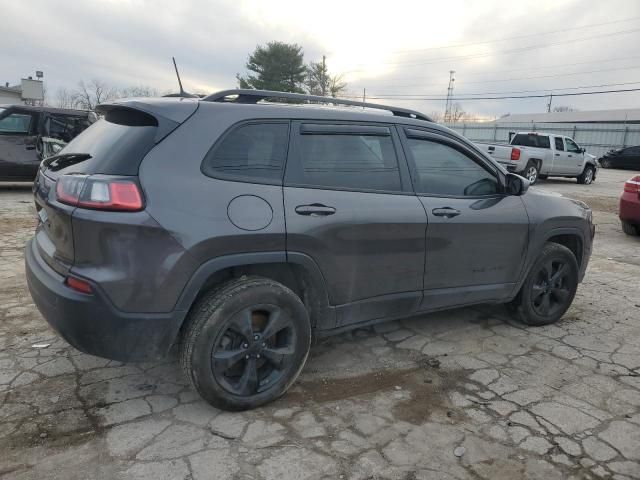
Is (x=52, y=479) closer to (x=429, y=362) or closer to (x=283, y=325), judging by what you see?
(x=283, y=325)

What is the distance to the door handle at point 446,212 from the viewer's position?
342 centimetres

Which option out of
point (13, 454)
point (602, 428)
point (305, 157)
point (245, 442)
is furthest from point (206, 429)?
point (602, 428)

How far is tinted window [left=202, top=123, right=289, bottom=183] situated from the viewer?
8.76ft

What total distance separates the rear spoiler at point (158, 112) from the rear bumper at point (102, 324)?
885 millimetres

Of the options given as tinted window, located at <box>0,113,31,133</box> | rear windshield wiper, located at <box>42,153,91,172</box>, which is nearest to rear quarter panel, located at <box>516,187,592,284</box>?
rear windshield wiper, located at <box>42,153,91,172</box>

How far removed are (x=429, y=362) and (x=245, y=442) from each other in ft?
5.16

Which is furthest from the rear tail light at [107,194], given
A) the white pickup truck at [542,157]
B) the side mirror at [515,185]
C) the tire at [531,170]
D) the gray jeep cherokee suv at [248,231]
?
the tire at [531,170]

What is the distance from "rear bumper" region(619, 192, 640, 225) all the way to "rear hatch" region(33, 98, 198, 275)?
784cm

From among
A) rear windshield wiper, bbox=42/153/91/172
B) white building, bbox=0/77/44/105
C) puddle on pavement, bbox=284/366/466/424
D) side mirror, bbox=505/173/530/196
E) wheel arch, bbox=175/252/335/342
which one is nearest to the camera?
wheel arch, bbox=175/252/335/342

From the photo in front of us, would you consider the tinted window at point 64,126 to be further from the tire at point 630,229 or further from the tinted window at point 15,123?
the tire at point 630,229

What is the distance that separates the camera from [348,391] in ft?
10.3

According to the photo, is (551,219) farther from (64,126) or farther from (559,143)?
(559,143)

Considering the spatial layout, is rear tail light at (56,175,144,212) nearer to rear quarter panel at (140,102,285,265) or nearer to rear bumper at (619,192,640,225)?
rear quarter panel at (140,102,285,265)

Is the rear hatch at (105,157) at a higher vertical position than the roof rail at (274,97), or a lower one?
lower
